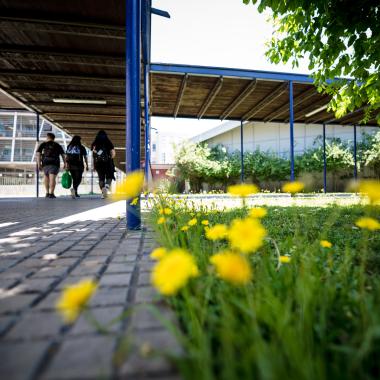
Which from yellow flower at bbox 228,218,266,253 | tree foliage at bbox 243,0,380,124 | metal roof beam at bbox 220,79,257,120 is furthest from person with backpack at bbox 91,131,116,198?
yellow flower at bbox 228,218,266,253

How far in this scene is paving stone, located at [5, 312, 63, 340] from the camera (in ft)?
2.85

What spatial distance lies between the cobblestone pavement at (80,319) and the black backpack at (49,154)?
6663mm

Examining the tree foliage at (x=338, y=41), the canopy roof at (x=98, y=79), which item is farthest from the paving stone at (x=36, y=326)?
the canopy roof at (x=98, y=79)

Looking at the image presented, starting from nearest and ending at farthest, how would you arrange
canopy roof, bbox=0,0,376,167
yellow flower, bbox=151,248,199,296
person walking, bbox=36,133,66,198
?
yellow flower, bbox=151,248,199,296 < canopy roof, bbox=0,0,376,167 < person walking, bbox=36,133,66,198

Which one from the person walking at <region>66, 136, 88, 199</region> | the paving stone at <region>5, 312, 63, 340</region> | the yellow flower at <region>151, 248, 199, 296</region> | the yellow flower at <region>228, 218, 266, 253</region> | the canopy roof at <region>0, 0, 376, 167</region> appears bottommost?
the paving stone at <region>5, 312, 63, 340</region>

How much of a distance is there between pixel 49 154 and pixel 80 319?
8226 millimetres

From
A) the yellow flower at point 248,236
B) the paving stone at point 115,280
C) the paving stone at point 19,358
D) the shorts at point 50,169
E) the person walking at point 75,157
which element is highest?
the person walking at point 75,157

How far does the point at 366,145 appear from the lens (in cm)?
1745

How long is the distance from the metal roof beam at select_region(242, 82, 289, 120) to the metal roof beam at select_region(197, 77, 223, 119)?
2082 mm

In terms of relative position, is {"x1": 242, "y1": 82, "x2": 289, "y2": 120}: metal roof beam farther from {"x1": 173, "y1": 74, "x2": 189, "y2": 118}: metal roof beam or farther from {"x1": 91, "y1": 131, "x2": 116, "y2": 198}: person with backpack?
{"x1": 91, "y1": 131, "x2": 116, "y2": 198}: person with backpack

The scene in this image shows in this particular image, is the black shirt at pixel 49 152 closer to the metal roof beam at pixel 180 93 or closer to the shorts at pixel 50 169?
the shorts at pixel 50 169

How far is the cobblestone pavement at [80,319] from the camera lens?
2.31 ft

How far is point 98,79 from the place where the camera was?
7121 millimetres

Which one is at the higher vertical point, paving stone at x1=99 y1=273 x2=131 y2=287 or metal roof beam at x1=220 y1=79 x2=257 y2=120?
metal roof beam at x1=220 y1=79 x2=257 y2=120
